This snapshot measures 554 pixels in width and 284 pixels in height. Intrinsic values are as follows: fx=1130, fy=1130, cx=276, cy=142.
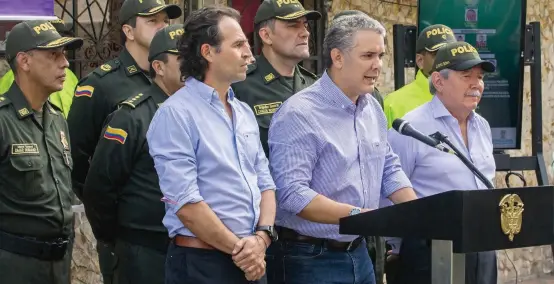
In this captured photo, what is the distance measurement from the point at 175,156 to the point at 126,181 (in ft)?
3.89

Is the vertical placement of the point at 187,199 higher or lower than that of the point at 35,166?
higher

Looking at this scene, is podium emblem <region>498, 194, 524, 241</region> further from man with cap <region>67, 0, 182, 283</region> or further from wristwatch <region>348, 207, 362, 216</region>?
man with cap <region>67, 0, 182, 283</region>

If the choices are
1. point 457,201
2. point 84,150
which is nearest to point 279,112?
point 457,201

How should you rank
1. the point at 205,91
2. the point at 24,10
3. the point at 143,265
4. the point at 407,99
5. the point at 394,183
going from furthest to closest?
the point at 407,99
the point at 24,10
the point at 143,265
the point at 394,183
the point at 205,91

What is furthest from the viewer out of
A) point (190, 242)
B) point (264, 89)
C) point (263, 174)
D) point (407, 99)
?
point (407, 99)

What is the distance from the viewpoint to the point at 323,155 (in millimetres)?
4691

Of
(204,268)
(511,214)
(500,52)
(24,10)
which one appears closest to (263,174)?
(204,268)

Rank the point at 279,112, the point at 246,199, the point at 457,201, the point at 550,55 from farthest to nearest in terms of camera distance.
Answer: the point at 550,55 < the point at 279,112 < the point at 246,199 < the point at 457,201

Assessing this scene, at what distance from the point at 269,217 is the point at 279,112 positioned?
0.55 meters

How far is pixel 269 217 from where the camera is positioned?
448 cm

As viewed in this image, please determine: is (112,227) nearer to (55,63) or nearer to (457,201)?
(55,63)

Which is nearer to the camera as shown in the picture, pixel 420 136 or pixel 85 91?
pixel 420 136

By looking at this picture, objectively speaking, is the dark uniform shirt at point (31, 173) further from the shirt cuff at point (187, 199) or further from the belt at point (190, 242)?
the shirt cuff at point (187, 199)

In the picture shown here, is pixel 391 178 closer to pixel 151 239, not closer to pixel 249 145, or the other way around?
pixel 249 145
